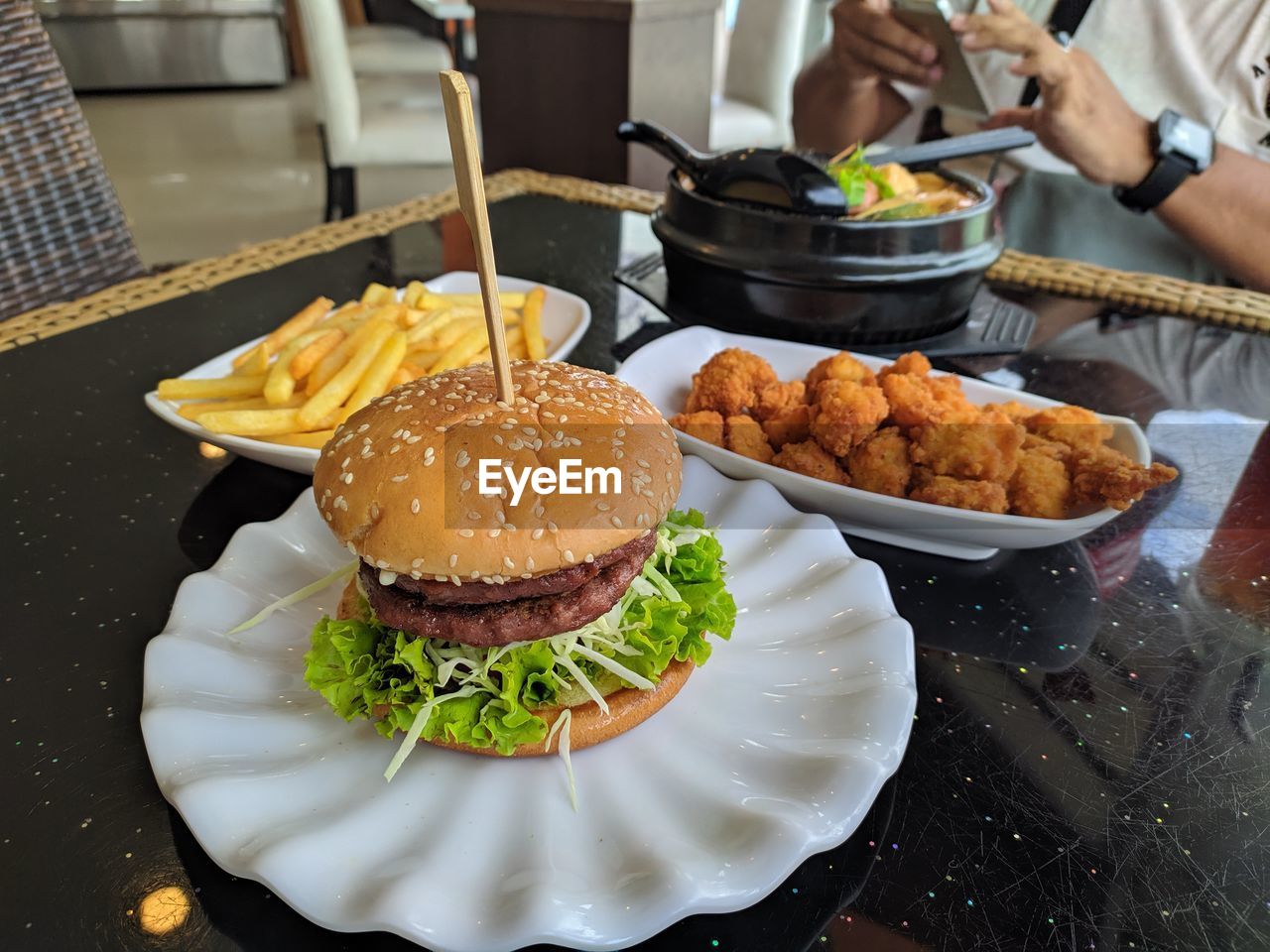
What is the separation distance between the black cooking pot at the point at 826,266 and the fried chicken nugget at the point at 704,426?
0.53m

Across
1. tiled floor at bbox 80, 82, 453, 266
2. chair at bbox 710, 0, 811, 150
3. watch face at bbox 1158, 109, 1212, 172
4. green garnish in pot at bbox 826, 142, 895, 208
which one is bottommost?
tiled floor at bbox 80, 82, 453, 266

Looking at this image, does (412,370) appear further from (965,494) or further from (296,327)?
(965,494)

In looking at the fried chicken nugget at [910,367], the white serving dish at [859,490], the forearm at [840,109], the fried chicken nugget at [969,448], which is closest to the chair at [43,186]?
the white serving dish at [859,490]

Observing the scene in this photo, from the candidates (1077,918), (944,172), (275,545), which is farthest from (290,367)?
(944,172)

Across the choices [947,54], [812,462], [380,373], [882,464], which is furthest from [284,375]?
→ [947,54]

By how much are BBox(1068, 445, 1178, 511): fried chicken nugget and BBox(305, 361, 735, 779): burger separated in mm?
698

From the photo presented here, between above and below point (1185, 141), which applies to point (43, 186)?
below

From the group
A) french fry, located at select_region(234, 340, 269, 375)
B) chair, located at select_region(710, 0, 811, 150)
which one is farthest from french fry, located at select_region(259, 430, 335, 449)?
chair, located at select_region(710, 0, 811, 150)

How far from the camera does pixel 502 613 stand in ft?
3.66

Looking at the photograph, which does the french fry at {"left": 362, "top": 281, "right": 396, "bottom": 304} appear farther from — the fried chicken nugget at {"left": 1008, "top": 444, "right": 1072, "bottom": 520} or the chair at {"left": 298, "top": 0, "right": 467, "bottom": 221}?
the chair at {"left": 298, "top": 0, "right": 467, "bottom": 221}

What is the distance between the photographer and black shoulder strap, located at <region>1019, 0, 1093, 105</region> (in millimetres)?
3193

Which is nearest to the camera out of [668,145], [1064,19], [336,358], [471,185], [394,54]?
[471,185]

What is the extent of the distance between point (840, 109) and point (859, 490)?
2.84 meters

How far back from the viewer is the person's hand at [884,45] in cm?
296
